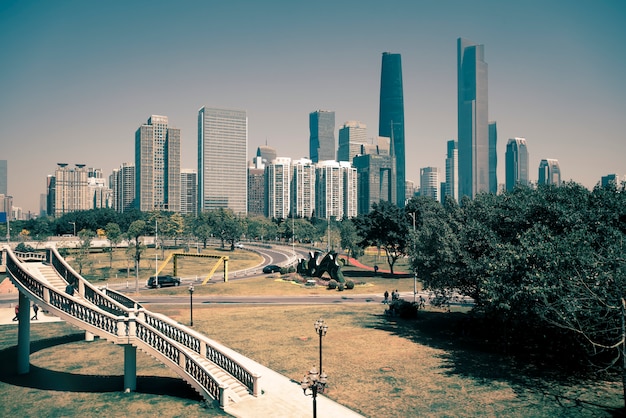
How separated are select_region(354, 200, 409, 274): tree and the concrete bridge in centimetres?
4867

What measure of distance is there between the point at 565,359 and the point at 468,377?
763cm

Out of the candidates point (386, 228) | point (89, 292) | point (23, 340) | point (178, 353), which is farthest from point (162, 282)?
point (178, 353)

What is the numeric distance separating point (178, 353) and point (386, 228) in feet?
178

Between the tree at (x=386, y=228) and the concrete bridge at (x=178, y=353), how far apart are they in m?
48.7

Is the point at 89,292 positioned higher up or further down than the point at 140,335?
higher up

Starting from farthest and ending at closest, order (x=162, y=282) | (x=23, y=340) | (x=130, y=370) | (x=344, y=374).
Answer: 1. (x=162, y=282)
2. (x=23, y=340)
3. (x=344, y=374)
4. (x=130, y=370)

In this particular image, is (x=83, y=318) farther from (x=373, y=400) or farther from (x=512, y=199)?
(x=512, y=199)

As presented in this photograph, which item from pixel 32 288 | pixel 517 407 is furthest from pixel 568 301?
pixel 32 288

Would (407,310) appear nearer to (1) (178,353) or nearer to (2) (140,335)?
(1) (178,353)

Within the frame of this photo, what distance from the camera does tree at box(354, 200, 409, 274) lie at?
72062 mm

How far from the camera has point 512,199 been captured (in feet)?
104

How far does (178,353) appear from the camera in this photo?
75.5 feet

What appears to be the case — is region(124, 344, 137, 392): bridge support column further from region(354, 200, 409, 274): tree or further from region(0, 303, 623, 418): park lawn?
region(354, 200, 409, 274): tree

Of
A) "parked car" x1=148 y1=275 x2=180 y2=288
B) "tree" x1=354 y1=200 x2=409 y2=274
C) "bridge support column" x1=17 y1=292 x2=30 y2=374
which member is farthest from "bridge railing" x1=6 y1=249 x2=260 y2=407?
"tree" x1=354 y1=200 x2=409 y2=274
